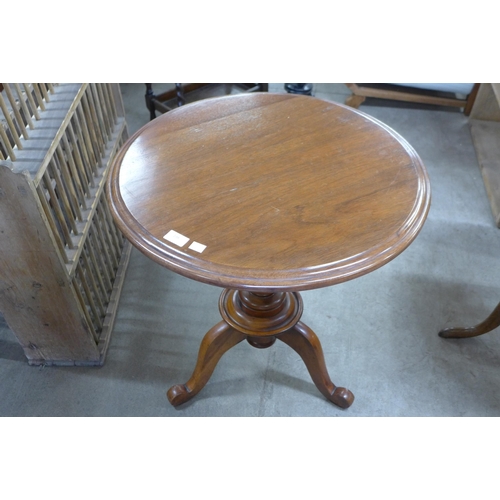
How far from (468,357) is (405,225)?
0.91m

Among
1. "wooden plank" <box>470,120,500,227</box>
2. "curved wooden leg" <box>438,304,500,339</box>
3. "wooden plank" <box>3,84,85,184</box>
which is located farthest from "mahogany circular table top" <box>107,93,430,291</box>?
"wooden plank" <box>470,120,500,227</box>

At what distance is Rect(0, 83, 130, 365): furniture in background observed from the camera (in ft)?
4.13

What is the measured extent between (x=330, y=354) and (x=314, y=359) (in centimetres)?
27

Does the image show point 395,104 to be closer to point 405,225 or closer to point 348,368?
point 348,368

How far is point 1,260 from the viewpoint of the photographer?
1352 mm

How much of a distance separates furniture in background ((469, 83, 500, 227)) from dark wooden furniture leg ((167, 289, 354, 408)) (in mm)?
1297

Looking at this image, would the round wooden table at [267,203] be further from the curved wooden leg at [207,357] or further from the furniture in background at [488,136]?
the furniture in background at [488,136]

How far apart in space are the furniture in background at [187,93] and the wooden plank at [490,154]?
Result: 3.92 ft

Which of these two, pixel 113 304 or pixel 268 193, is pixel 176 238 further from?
pixel 113 304

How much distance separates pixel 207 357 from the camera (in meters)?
1.48

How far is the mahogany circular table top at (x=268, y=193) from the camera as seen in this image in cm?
100

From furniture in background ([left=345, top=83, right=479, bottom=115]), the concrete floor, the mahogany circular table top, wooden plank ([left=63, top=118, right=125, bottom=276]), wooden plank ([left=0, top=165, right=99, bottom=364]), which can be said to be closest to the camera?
the mahogany circular table top

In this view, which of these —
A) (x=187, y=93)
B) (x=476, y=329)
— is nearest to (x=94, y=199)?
(x=187, y=93)

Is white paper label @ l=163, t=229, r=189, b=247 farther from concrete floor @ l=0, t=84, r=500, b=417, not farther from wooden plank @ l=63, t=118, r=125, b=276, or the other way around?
concrete floor @ l=0, t=84, r=500, b=417
